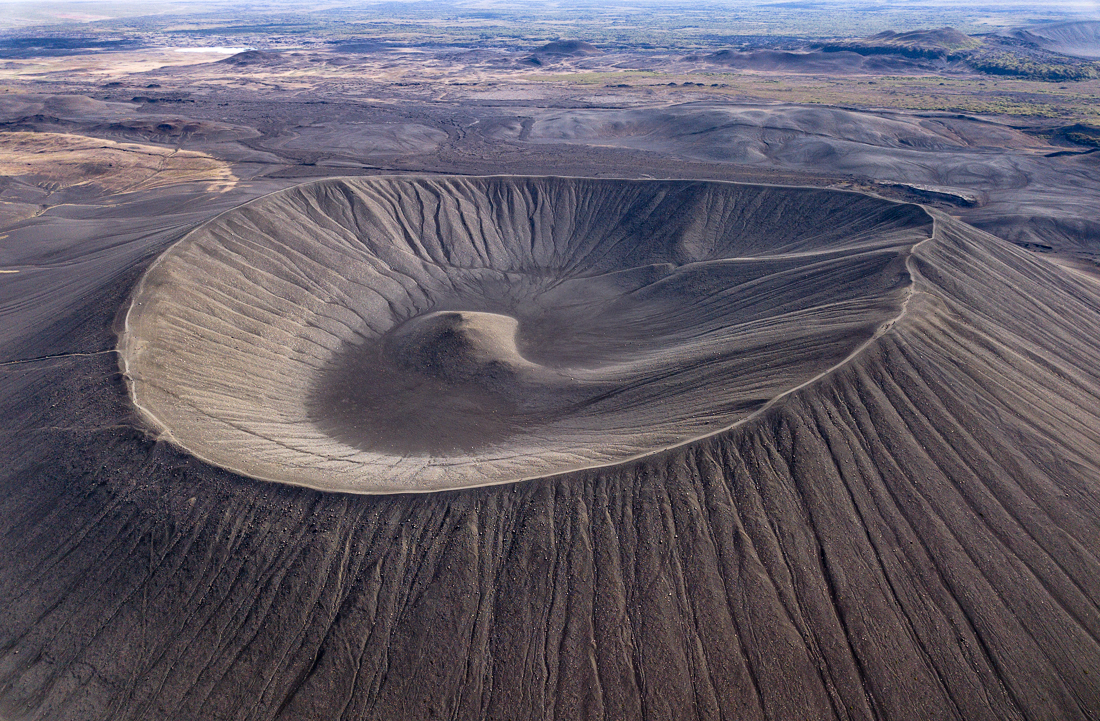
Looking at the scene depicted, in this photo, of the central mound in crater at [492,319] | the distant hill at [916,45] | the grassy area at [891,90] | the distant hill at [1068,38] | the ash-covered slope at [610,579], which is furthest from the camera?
the distant hill at [1068,38]

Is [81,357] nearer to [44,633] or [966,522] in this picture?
[44,633]

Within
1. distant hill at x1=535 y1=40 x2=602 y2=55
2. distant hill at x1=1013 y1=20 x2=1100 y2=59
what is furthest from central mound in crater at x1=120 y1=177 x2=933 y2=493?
distant hill at x1=1013 y1=20 x2=1100 y2=59

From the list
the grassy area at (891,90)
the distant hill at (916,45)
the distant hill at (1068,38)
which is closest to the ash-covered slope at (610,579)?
the grassy area at (891,90)

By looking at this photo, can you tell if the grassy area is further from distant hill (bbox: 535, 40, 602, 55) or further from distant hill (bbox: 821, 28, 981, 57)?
distant hill (bbox: 535, 40, 602, 55)

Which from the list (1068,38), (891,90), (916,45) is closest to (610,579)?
(891,90)

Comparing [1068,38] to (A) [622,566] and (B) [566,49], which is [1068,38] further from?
(A) [622,566]

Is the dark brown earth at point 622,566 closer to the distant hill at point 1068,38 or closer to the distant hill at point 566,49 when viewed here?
the distant hill at point 566,49

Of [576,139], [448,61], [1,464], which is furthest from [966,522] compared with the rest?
[448,61]

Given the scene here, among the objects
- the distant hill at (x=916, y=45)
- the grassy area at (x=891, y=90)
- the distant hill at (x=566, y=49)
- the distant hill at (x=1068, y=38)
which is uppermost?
the distant hill at (x=1068, y=38)
